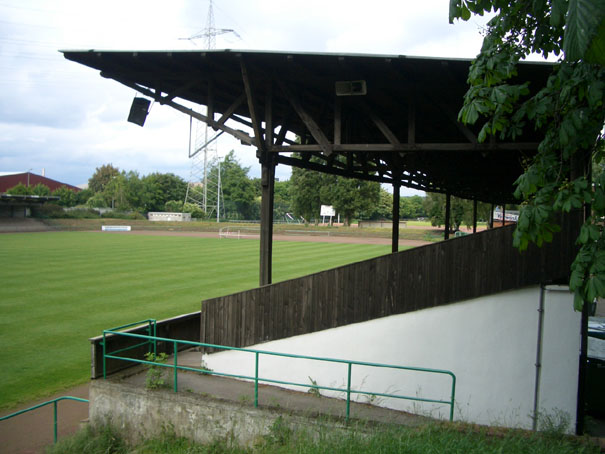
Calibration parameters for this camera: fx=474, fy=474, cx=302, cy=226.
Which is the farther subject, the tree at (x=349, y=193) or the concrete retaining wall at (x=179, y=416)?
the tree at (x=349, y=193)

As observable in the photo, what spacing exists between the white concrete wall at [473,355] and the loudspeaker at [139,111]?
6.02 m

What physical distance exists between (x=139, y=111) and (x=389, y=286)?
651 centimetres

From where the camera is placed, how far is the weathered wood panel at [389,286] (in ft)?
23.5

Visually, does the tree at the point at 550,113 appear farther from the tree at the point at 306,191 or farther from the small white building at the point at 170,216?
the small white building at the point at 170,216

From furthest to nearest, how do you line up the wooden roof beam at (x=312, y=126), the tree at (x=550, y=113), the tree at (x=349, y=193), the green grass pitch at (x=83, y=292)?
the tree at (x=349, y=193), the green grass pitch at (x=83, y=292), the wooden roof beam at (x=312, y=126), the tree at (x=550, y=113)

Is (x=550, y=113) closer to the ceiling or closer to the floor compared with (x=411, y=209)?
closer to the floor

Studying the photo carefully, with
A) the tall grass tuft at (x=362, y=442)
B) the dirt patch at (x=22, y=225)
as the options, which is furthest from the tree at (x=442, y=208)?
the dirt patch at (x=22, y=225)

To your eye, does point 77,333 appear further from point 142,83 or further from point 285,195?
point 285,195

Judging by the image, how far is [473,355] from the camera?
24.1 ft

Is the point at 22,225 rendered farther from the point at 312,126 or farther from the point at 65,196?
the point at 312,126

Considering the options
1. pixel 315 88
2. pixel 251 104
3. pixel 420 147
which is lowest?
pixel 420 147

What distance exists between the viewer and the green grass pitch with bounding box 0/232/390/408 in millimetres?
10797

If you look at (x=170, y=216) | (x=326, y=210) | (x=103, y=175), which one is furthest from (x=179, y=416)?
(x=103, y=175)

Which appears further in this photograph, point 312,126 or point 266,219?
point 266,219
